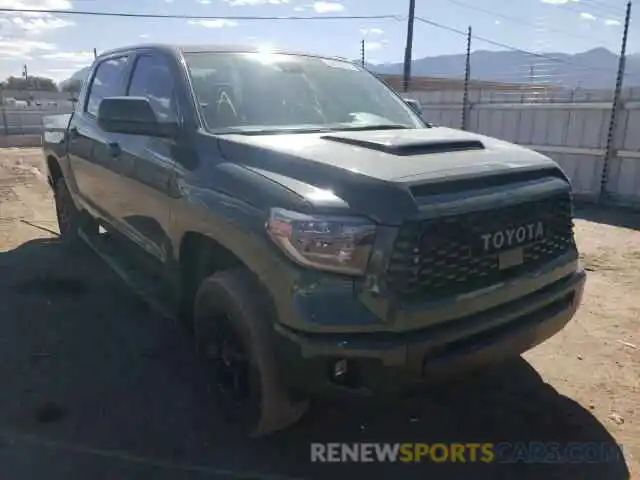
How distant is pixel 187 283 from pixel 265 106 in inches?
44.3

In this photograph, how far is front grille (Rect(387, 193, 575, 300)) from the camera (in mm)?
2148

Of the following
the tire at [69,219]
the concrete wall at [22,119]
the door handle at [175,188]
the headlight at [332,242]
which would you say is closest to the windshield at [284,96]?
the door handle at [175,188]

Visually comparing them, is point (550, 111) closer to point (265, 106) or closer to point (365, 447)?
point (265, 106)

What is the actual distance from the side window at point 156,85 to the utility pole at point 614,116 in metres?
7.87

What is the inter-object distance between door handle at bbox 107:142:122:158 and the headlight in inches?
83.1

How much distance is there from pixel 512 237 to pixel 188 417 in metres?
1.94

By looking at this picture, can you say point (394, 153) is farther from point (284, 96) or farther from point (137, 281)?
point (137, 281)

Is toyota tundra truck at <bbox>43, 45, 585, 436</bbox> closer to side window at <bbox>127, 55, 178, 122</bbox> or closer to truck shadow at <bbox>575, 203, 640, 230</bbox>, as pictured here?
side window at <bbox>127, 55, 178, 122</bbox>

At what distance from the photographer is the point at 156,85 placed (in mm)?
3502

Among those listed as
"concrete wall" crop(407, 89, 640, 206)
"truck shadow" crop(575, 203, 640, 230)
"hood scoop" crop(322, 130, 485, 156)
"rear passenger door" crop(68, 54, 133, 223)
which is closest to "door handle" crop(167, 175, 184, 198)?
"rear passenger door" crop(68, 54, 133, 223)

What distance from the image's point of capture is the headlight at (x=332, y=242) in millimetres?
2156

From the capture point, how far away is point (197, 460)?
2.66m

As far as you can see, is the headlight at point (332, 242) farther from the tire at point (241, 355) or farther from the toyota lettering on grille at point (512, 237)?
the toyota lettering on grille at point (512, 237)

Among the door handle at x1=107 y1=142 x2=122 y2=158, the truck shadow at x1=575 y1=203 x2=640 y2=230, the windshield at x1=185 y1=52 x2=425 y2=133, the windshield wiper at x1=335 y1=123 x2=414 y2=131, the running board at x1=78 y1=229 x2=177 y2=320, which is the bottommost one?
the truck shadow at x1=575 y1=203 x2=640 y2=230
